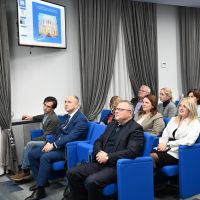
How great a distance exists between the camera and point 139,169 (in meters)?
2.80

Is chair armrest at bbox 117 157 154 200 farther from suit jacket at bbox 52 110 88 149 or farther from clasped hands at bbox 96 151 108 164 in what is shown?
suit jacket at bbox 52 110 88 149

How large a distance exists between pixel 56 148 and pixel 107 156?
986 millimetres

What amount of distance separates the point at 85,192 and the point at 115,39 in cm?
350

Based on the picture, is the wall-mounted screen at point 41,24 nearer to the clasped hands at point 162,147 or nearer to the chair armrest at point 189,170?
the clasped hands at point 162,147

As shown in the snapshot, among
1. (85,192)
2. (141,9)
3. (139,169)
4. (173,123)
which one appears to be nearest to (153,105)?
(173,123)

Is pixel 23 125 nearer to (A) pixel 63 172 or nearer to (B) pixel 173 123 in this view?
(A) pixel 63 172

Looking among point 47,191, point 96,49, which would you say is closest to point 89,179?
point 47,191

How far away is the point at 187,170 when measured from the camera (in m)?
3.28

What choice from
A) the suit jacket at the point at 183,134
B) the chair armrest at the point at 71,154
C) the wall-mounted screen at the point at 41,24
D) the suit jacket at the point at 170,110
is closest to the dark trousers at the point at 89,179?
the chair armrest at the point at 71,154

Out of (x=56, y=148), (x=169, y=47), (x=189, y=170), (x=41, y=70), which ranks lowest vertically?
(x=189, y=170)

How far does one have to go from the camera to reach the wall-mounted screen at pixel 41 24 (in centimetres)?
435

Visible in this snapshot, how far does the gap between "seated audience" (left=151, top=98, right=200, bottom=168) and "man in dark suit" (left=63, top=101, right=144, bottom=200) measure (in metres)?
0.48

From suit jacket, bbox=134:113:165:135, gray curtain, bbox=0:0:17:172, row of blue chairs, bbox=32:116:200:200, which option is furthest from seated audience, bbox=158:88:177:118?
gray curtain, bbox=0:0:17:172

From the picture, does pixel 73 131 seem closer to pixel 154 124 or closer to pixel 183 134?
pixel 154 124
